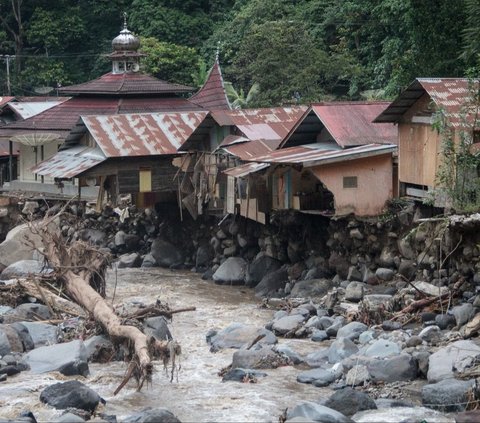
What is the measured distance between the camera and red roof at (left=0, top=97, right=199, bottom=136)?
134ft

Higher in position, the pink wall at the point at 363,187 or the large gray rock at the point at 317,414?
the pink wall at the point at 363,187

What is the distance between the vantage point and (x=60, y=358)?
21.2 meters

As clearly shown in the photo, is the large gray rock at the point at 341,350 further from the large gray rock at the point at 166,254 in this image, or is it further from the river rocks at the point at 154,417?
the large gray rock at the point at 166,254

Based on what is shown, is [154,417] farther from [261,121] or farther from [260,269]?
[261,121]

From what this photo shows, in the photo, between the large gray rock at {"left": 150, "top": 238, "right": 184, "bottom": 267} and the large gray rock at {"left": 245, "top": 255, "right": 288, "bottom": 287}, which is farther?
the large gray rock at {"left": 150, "top": 238, "right": 184, "bottom": 267}

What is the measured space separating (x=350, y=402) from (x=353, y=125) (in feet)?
42.5

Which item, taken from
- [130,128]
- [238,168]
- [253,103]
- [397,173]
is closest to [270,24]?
[253,103]

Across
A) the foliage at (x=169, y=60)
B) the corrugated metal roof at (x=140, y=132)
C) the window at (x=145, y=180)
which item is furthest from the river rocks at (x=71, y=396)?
the foliage at (x=169, y=60)

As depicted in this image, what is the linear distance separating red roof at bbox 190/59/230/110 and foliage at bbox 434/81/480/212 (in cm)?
1733

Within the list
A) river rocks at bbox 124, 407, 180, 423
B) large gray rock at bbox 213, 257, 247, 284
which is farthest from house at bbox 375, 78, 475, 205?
river rocks at bbox 124, 407, 180, 423

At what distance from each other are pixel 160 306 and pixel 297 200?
5.93 meters

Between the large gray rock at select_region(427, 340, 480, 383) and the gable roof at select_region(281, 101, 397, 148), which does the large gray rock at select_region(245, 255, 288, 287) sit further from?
the large gray rock at select_region(427, 340, 480, 383)

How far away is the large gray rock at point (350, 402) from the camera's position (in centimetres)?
1773

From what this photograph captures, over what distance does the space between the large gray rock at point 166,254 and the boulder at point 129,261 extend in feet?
1.54
